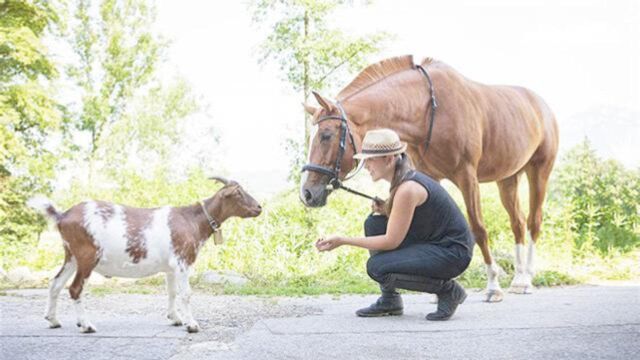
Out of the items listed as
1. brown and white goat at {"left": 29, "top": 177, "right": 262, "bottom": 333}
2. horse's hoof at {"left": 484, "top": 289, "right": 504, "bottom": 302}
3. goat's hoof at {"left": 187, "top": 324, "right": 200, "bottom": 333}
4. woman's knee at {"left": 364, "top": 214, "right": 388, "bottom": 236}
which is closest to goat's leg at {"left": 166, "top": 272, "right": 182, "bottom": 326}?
brown and white goat at {"left": 29, "top": 177, "right": 262, "bottom": 333}

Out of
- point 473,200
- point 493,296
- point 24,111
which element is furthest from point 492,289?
point 24,111

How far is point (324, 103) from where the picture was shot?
4.92 meters

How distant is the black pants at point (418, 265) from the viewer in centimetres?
443

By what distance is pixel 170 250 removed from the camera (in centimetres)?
441

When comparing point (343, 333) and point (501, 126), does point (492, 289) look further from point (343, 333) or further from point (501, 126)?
point (343, 333)

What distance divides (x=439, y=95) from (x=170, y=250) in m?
2.69

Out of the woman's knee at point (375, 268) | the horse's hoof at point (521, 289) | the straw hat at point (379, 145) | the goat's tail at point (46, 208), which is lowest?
the horse's hoof at point (521, 289)

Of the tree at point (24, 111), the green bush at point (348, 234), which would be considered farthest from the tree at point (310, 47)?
the tree at point (24, 111)

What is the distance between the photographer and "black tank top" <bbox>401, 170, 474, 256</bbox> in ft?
14.6

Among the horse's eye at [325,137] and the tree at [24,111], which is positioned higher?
the tree at [24,111]

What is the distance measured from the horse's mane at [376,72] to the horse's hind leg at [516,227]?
227 centimetres

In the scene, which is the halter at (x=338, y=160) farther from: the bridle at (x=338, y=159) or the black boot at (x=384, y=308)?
the black boot at (x=384, y=308)

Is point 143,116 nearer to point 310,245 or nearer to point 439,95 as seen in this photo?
point 310,245

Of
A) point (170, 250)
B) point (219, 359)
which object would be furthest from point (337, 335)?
point (170, 250)
